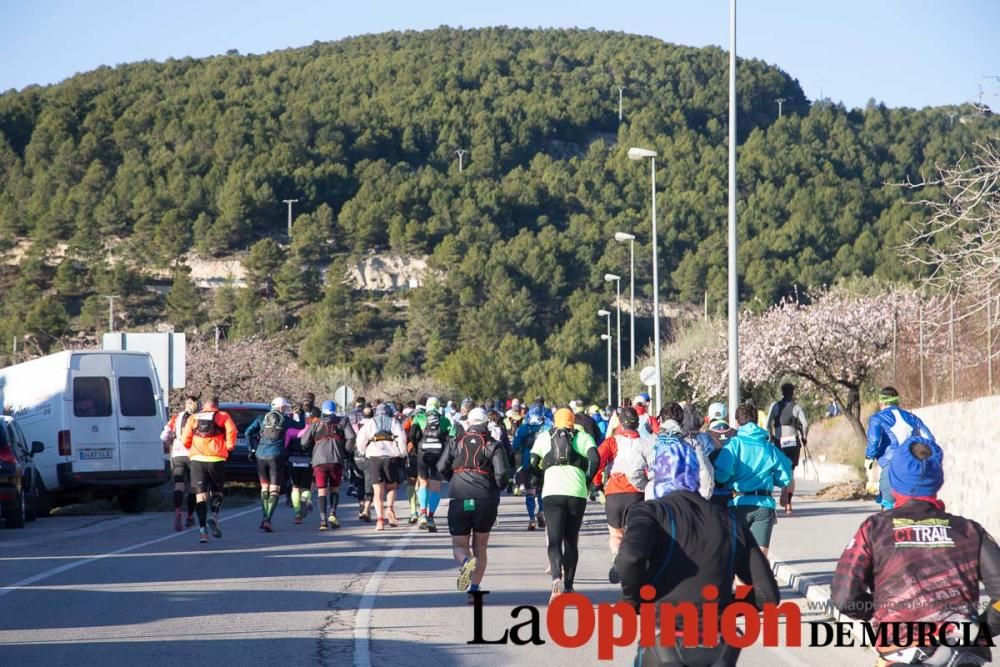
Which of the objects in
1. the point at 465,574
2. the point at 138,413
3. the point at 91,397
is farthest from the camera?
the point at 138,413

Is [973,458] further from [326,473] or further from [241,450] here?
[241,450]

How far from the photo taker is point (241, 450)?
27.0 m

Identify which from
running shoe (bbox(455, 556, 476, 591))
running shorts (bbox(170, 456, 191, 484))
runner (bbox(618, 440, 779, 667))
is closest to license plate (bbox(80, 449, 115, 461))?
running shorts (bbox(170, 456, 191, 484))

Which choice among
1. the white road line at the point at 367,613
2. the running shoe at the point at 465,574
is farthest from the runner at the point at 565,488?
the white road line at the point at 367,613

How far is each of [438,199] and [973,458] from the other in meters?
90.6

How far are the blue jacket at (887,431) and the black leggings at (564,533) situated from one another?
2.74 meters

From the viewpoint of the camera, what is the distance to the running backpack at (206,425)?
18.5 m

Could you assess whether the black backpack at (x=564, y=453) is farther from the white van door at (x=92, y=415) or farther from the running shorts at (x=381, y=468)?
the white van door at (x=92, y=415)

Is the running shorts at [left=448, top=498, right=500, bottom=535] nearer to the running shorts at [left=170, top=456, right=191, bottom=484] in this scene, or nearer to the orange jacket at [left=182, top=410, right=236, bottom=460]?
the orange jacket at [left=182, top=410, right=236, bottom=460]

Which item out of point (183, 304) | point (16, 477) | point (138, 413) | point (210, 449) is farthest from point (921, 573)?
point (183, 304)

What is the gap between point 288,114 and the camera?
4798 inches

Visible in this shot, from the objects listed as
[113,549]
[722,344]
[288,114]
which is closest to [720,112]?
[288,114]

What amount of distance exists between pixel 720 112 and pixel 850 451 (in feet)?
357

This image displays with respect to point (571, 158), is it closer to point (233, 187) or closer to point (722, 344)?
point (233, 187)
